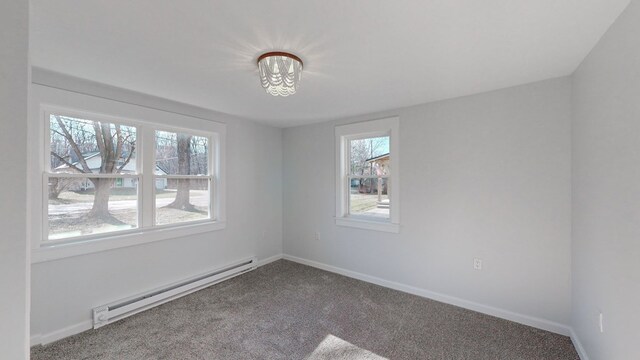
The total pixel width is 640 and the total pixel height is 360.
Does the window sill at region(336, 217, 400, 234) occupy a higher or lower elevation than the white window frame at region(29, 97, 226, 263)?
lower

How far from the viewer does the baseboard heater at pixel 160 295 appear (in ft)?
8.09

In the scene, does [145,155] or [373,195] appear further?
[373,195]

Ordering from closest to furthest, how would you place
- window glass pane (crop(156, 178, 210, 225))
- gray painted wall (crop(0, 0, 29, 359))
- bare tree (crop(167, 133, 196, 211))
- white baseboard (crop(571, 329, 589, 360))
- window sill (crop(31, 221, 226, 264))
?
1. gray painted wall (crop(0, 0, 29, 359))
2. white baseboard (crop(571, 329, 589, 360))
3. window sill (crop(31, 221, 226, 264))
4. window glass pane (crop(156, 178, 210, 225))
5. bare tree (crop(167, 133, 196, 211))

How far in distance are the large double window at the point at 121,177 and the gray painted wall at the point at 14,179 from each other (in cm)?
184

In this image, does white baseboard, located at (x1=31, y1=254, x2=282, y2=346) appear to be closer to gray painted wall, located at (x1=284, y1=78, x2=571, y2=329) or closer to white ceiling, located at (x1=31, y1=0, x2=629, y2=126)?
white ceiling, located at (x1=31, y1=0, x2=629, y2=126)

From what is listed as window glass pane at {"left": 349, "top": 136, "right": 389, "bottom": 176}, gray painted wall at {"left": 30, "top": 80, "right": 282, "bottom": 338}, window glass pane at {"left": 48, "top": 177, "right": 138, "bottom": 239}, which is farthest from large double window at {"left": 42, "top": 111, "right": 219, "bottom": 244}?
window glass pane at {"left": 349, "top": 136, "right": 389, "bottom": 176}

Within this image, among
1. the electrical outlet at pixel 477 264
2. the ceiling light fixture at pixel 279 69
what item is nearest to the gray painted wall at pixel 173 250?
the ceiling light fixture at pixel 279 69

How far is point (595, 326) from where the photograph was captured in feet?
5.99

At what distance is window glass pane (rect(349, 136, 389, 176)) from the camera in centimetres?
354

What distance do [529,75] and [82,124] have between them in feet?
13.7

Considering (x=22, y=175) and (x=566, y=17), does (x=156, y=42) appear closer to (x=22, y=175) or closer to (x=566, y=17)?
(x=22, y=175)

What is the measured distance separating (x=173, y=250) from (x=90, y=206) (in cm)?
95

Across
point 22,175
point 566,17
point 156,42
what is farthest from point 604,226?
point 156,42

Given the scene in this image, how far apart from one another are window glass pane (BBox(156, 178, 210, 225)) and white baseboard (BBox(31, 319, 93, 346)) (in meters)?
1.09
